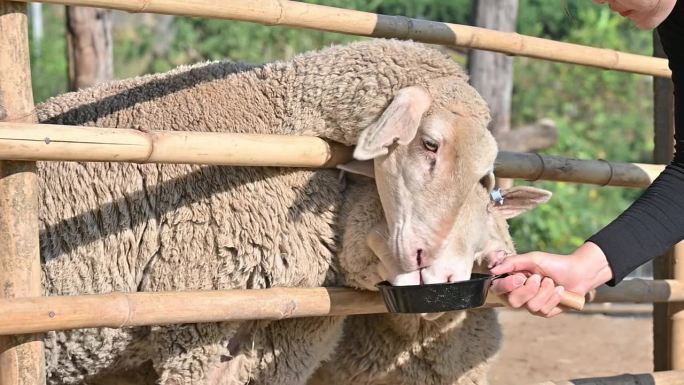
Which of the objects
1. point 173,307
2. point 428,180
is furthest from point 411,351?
point 173,307

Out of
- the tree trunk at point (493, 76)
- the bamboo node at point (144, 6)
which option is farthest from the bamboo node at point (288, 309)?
the tree trunk at point (493, 76)

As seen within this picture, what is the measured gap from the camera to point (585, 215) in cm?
926

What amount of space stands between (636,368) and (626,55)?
2428mm

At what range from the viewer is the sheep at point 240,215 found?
115 inches

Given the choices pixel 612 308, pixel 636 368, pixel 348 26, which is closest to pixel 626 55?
pixel 348 26

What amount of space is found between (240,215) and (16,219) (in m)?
0.80

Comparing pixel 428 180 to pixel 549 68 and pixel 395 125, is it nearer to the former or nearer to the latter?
pixel 395 125

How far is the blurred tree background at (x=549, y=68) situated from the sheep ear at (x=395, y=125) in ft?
20.7

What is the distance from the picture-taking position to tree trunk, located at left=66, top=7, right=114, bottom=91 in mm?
6516

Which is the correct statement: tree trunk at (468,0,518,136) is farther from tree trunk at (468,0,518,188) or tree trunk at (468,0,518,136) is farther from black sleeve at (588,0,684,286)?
black sleeve at (588,0,684,286)

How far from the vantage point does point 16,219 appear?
228 cm

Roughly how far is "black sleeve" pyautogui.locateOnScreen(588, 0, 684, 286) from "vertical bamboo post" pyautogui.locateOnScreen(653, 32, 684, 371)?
1246 millimetres

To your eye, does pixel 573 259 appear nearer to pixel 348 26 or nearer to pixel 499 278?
pixel 499 278

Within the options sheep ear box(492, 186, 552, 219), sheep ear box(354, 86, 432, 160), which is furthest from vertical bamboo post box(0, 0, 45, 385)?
sheep ear box(492, 186, 552, 219)
